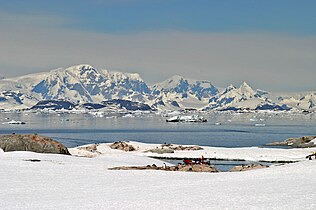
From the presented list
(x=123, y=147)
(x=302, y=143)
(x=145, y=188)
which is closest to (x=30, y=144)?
(x=145, y=188)

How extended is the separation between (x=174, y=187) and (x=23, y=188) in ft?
26.9

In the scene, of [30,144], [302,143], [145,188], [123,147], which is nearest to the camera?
[145,188]

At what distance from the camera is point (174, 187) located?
27938 mm

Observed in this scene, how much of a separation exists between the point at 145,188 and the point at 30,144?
25.6 m

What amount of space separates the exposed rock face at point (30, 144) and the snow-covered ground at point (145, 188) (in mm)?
10433

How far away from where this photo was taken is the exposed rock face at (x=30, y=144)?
50.3 metres

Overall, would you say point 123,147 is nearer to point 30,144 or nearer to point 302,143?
point 30,144

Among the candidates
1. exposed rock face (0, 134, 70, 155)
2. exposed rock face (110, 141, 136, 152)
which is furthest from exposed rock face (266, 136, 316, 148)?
exposed rock face (0, 134, 70, 155)

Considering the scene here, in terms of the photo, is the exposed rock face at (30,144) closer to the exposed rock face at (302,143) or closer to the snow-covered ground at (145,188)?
the snow-covered ground at (145,188)

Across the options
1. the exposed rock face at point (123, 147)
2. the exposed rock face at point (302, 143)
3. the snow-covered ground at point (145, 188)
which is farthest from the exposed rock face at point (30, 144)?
the exposed rock face at point (302, 143)

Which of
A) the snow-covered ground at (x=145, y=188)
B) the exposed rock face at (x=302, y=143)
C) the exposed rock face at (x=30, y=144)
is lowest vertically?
the exposed rock face at (x=302, y=143)

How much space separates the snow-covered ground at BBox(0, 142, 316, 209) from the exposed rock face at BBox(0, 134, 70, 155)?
10.4 m

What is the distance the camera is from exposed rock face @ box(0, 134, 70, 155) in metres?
50.3

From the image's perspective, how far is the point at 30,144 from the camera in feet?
166
